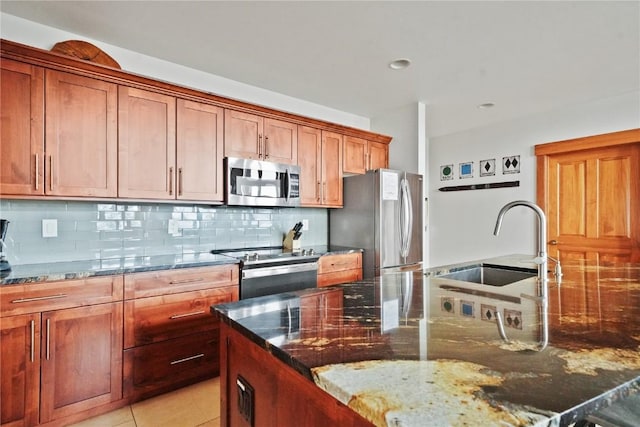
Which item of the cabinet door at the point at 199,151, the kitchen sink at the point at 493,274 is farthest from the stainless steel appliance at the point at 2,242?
the kitchen sink at the point at 493,274

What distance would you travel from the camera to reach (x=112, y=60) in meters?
2.38

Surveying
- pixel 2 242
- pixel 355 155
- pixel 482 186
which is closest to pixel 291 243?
pixel 355 155

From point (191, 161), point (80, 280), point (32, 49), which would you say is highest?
point (32, 49)

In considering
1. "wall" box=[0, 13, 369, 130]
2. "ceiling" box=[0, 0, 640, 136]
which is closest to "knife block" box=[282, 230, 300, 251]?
"wall" box=[0, 13, 369, 130]

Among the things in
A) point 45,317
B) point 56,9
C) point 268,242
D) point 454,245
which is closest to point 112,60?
point 56,9

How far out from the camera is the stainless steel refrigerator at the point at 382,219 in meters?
3.40

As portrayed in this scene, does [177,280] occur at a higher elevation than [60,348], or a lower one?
higher

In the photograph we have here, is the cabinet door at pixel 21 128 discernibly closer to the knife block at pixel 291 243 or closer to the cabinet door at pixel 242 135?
the cabinet door at pixel 242 135

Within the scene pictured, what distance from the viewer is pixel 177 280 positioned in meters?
2.28

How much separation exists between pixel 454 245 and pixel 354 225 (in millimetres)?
2087

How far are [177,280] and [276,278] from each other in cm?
77

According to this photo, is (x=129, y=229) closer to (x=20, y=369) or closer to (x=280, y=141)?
(x=20, y=369)

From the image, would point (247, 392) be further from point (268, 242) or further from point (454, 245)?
point (454, 245)

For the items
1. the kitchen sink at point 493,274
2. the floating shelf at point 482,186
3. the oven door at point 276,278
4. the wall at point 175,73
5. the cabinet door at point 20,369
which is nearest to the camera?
the cabinet door at point 20,369
